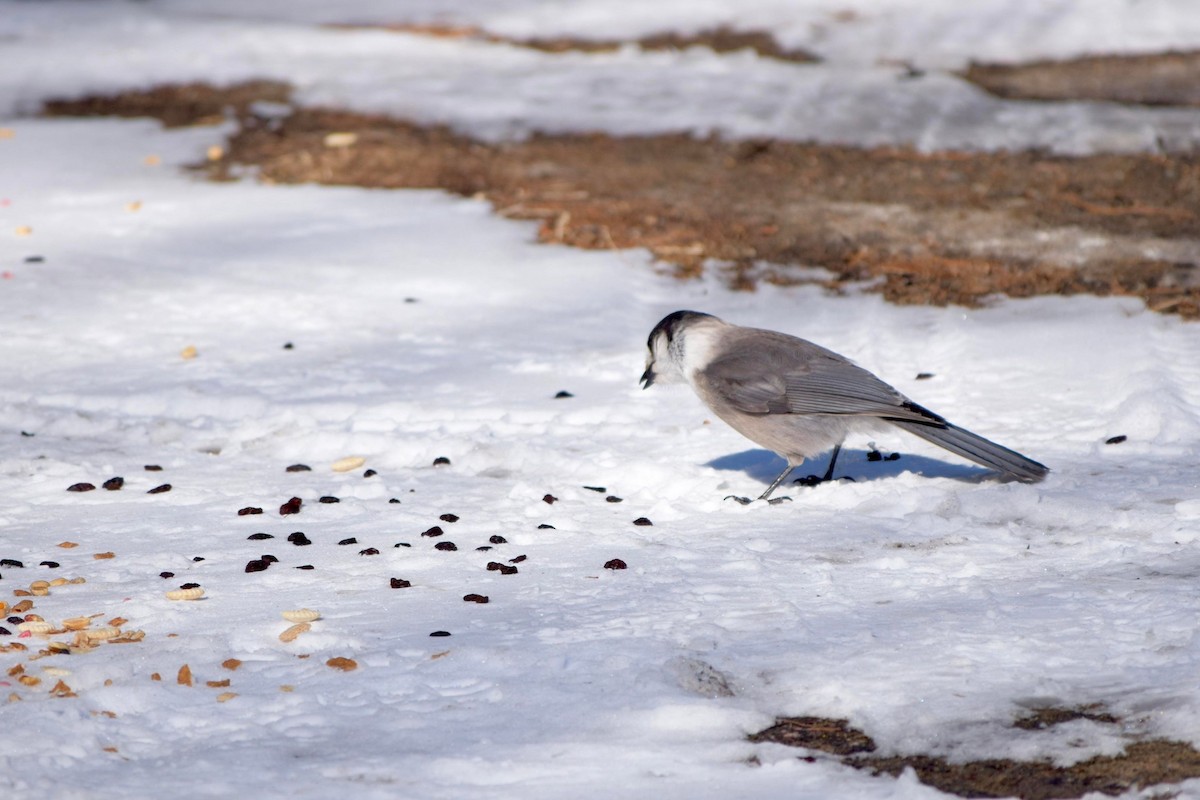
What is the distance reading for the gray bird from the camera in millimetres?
4617

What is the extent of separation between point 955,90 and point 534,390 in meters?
6.57

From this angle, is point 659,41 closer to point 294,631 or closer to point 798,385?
point 798,385

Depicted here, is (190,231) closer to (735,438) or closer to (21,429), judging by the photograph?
(21,429)

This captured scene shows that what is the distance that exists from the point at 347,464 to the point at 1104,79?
364 inches

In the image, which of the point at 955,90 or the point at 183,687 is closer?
the point at 183,687

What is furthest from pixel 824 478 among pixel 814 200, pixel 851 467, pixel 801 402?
pixel 814 200

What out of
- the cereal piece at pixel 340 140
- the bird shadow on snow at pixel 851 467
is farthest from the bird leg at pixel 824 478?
the cereal piece at pixel 340 140

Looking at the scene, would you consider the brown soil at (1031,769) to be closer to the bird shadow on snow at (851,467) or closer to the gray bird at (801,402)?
the gray bird at (801,402)

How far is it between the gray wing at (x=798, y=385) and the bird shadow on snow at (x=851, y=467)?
1.13ft

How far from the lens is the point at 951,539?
425 centimetres

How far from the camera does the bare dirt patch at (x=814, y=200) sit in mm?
7301

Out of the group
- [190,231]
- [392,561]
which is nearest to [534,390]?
[392,561]

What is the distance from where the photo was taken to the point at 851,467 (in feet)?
17.0

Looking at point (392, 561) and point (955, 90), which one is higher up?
point (955, 90)
